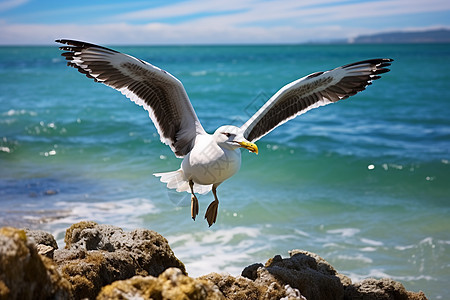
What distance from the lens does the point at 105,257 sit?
12.6 feet

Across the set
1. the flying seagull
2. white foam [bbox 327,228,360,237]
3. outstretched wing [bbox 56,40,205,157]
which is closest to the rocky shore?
the flying seagull

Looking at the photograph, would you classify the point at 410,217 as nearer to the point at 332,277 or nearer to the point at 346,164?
the point at 346,164

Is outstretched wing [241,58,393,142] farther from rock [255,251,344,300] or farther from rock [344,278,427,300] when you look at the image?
rock [344,278,427,300]

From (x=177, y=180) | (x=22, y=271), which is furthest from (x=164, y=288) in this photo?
(x=177, y=180)

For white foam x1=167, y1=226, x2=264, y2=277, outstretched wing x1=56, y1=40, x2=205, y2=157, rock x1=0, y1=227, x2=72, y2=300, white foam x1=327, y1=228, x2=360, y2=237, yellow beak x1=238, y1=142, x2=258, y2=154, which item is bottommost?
white foam x1=167, y1=226, x2=264, y2=277

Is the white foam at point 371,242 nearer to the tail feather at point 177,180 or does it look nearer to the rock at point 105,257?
the tail feather at point 177,180

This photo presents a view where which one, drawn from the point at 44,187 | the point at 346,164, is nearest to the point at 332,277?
the point at 44,187

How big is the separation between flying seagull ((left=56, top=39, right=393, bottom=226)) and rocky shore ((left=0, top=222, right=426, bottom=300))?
89cm

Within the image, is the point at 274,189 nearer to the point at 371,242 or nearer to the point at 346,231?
the point at 346,231

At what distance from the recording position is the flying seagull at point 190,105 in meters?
4.74

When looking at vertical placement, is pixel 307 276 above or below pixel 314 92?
below

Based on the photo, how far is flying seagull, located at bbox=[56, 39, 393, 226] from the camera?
474 centimetres

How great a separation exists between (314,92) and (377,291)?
218 centimetres

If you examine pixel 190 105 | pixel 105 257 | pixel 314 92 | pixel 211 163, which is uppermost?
pixel 314 92
